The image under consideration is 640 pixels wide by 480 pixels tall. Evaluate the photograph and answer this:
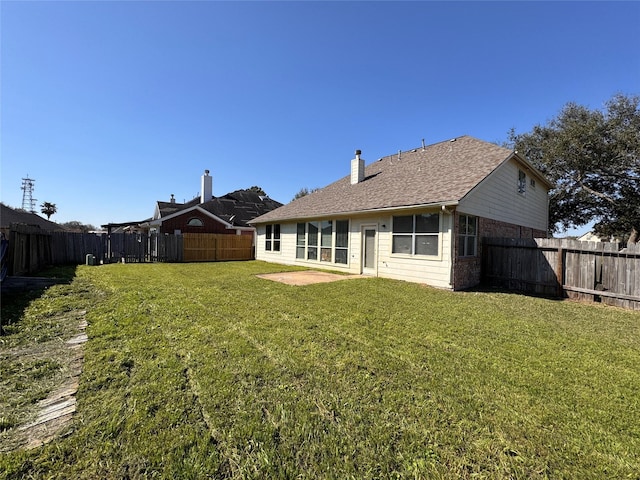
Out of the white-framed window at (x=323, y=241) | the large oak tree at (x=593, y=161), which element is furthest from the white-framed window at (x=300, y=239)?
the large oak tree at (x=593, y=161)

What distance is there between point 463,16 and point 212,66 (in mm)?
9052

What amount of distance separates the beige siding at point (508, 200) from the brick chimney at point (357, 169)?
6425 millimetres

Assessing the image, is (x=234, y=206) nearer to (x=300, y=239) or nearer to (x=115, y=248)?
(x=115, y=248)

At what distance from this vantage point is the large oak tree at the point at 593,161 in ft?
55.4

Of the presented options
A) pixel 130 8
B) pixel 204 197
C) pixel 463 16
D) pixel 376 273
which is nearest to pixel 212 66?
pixel 130 8

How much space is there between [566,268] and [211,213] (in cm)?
2153

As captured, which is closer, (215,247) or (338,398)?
(338,398)

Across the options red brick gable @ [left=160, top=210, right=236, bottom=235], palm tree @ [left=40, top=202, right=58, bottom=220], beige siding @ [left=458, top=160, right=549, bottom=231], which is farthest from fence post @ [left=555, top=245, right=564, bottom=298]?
palm tree @ [left=40, top=202, right=58, bottom=220]

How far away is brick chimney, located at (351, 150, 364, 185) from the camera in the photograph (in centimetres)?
1484

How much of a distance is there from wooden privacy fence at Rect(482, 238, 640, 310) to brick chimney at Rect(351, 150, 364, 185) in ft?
23.2

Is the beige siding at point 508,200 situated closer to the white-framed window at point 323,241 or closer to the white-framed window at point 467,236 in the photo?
the white-framed window at point 467,236

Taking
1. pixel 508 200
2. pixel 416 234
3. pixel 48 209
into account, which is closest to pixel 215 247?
pixel 416 234

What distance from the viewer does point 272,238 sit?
16906mm

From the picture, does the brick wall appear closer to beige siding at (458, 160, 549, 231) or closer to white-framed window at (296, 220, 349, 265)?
beige siding at (458, 160, 549, 231)
